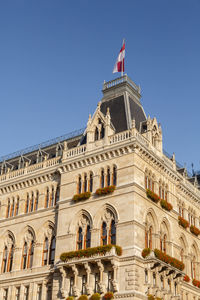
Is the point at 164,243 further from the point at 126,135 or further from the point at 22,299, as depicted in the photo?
the point at 22,299

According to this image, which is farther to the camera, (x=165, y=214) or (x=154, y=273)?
(x=165, y=214)

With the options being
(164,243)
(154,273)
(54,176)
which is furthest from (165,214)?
(54,176)

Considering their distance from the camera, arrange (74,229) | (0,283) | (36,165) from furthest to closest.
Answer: (36,165), (0,283), (74,229)

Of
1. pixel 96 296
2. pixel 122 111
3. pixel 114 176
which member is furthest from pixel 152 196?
pixel 96 296

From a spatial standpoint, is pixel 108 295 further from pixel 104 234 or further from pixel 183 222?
pixel 183 222

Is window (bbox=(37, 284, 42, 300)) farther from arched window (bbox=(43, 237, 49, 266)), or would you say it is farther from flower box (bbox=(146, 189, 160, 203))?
flower box (bbox=(146, 189, 160, 203))

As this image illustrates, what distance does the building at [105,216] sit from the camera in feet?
126

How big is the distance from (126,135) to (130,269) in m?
12.3

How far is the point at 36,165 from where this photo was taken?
49.8m

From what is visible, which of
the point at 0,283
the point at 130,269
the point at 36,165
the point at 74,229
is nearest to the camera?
the point at 130,269

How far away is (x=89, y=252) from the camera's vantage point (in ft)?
127

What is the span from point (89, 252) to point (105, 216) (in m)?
3.73

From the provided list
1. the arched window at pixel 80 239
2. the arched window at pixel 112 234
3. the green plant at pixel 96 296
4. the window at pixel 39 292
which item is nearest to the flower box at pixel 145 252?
the arched window at pixel 112 234

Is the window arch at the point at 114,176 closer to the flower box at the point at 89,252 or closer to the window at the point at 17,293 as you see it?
the flower box at the point at 89,252
